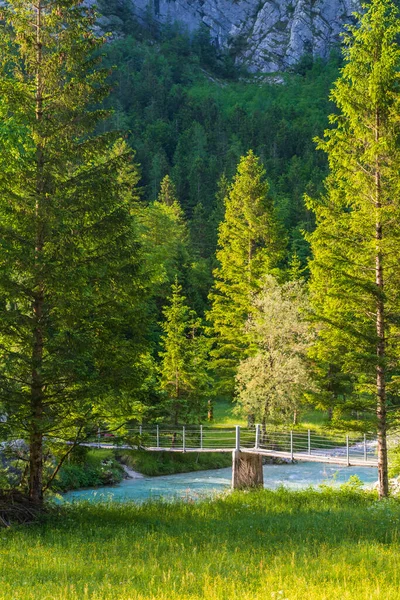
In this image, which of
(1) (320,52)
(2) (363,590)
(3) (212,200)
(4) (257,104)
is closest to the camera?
(2) (363,590)

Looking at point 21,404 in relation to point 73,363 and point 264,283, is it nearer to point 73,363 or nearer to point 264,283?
point 73,363

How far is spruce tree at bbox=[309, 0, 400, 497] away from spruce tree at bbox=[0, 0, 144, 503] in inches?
217

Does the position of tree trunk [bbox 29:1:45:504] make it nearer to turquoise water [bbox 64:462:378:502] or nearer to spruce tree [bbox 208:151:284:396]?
turquoise water [bbox 64:462:378:502]

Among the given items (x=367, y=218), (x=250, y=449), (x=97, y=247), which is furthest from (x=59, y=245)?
(x=250, y=449)

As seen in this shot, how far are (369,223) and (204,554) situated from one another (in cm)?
997

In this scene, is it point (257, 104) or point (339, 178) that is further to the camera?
point (257, 104)

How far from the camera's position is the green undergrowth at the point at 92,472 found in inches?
930

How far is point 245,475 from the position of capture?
1988 cm

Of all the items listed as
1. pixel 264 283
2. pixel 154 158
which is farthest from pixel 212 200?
pixel 264 283

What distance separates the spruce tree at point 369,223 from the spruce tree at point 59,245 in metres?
5.52

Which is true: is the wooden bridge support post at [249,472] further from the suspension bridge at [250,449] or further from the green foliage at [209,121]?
the green foliage at [209,121]

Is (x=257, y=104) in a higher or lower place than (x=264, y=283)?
higher

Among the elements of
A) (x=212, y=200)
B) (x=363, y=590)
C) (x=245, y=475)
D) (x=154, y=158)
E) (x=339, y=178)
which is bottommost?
(x=245, y=475)

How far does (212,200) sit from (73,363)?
7800 cm
